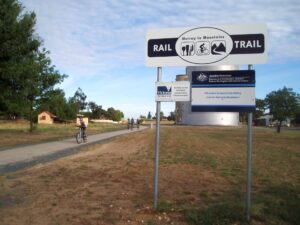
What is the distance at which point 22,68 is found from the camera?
25234mm

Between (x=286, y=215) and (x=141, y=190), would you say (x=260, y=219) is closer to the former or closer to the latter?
(x=286, y=215)

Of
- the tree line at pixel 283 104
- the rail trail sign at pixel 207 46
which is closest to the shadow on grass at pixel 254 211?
the rail trail sign at pixel 207 46

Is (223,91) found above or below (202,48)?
below

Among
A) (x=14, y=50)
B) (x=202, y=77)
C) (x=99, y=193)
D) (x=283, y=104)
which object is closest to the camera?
(x=202, y=77)

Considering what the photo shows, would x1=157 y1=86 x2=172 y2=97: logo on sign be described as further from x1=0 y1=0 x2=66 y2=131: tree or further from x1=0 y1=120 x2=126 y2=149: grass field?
x1=0 y1=0 x2=66 y2=131: tree

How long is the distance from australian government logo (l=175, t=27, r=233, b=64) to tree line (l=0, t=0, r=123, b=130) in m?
19.3

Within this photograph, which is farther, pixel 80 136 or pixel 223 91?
pixel 80 136

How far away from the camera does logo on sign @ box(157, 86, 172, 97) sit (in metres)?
7.18

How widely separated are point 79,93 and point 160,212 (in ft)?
480

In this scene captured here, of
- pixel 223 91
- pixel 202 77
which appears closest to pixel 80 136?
pixel 202 77

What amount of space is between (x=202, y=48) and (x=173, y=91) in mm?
874

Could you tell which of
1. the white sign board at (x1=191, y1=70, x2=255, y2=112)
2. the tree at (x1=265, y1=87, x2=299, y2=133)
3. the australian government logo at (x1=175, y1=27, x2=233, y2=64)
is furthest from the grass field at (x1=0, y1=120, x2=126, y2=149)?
the tree at (x1=265, y1=87, x2=299, y2=133)

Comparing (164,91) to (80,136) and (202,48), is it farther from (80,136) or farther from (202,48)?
(80,136)

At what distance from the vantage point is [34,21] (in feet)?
90.4
